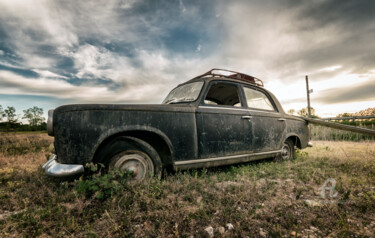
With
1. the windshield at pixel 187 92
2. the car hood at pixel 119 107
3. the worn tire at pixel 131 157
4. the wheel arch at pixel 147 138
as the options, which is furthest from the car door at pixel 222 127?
the worn tire at pixel 131 157

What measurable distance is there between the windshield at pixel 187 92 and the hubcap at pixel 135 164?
46.3 inches

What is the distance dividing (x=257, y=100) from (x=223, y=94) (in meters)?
0.77

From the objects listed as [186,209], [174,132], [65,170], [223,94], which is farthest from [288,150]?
[65,170]

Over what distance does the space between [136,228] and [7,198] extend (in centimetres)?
202

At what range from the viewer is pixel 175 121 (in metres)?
2.56

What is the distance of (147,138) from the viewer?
256 centimetres

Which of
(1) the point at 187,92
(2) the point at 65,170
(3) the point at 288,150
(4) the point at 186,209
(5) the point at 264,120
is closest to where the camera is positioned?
(4) the point at 186,209

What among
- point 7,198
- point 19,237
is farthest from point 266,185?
point 7,198

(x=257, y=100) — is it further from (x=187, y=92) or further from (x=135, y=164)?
(x=135, y=164)

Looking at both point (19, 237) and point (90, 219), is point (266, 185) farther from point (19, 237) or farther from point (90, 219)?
point (19, 237)

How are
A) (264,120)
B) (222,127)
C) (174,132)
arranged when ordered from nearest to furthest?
1. (174,132)
2. (222,127)
3. (264,120)

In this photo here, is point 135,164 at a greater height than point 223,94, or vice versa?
point 223,94

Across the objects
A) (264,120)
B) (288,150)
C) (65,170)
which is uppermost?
(264,120)

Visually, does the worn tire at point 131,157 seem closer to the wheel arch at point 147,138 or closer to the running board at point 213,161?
the wheel arch at point 147,138
